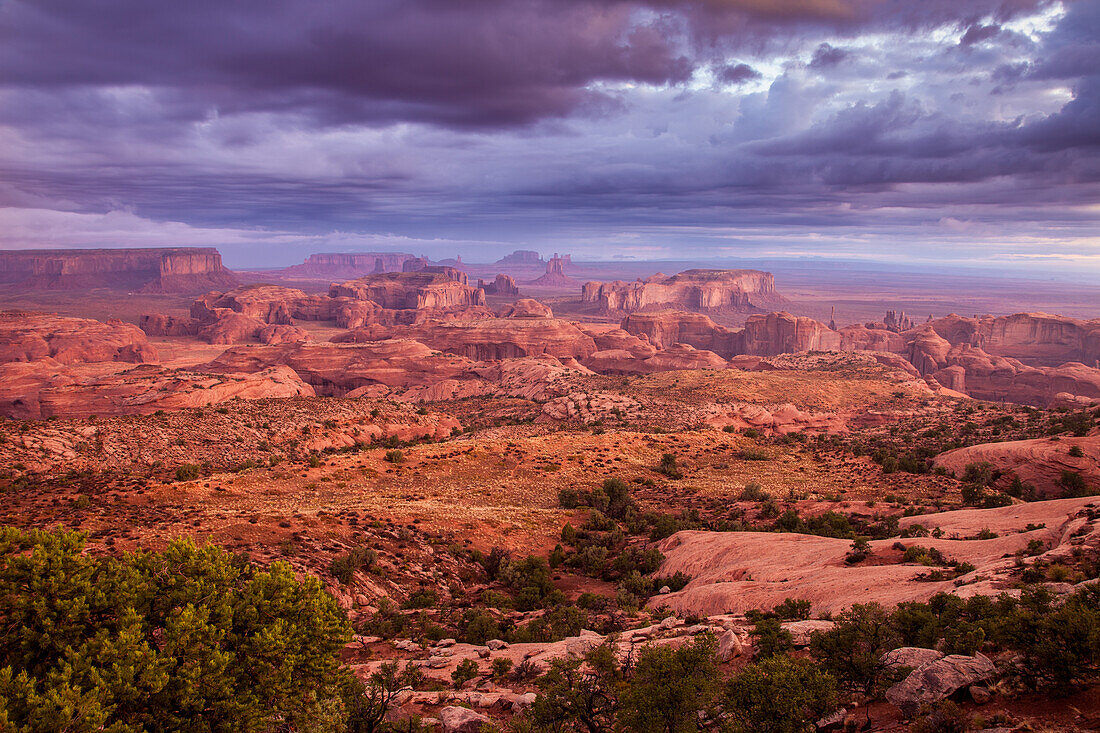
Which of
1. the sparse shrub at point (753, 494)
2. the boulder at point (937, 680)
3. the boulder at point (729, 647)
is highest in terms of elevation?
the boulder at point (937, 680)

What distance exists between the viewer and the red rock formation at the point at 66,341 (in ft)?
377

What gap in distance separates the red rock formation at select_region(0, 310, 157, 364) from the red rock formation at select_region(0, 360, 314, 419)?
145ft

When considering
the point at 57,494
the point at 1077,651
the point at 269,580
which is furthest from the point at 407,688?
the point at 57,494

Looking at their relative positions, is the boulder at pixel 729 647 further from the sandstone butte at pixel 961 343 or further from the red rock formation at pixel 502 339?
the red rock formation at pixel 502 339

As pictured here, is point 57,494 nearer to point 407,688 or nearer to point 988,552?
point 407,688

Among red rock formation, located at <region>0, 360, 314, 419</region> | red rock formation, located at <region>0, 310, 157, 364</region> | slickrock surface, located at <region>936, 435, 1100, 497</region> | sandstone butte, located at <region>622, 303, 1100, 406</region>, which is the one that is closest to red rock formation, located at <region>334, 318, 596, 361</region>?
sandstone butte, located at <region>622, 303, 1100, 406</region>

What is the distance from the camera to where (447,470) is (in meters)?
37.7

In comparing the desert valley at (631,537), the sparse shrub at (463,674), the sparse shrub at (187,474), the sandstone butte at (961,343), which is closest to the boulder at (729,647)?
the desert valley at (631,537)

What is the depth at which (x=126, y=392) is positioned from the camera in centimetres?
6506

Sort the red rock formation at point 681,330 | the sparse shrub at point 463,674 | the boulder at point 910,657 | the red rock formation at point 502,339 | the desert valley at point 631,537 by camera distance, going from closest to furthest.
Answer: the desert valley at point 631,537, the boulder at point 910,657, the sparse shrub at point 463,674, the red rock formation at point 502,339, the red rock formation at point 681,330

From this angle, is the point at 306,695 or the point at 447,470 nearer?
the point at 306,695

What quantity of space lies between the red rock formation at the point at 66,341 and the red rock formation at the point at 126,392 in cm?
4426

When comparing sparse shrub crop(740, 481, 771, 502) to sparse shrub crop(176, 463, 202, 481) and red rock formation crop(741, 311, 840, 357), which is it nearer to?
sparse shrub crop(176, 463, 202, 481)

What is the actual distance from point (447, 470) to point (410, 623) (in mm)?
20099
